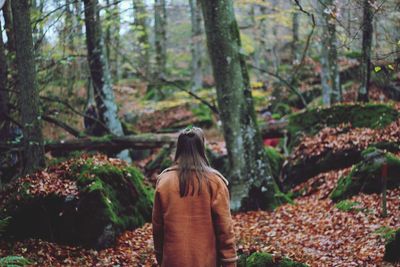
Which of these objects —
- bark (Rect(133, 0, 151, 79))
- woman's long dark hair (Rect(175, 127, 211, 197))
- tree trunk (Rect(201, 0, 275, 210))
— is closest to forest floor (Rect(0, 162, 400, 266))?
tree trunk (Rect(201, 0, 275, 210))

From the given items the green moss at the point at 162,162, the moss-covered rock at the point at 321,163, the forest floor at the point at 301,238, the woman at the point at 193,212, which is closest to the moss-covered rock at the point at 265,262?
the forest floor at the point at 301,238

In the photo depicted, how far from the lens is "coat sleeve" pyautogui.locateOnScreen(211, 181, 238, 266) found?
3.72 m

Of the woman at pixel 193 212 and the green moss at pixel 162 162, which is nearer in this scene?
the woman at pixel 193 212

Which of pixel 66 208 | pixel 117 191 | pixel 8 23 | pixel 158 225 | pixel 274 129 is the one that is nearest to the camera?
pixel 158 225

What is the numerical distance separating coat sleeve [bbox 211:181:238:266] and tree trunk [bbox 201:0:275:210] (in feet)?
23.5

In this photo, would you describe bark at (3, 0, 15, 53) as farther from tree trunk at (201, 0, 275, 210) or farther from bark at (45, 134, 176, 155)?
tree trunk at (201, 0, 275, 210)

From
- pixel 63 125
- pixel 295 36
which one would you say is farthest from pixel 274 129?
pixel 295 36

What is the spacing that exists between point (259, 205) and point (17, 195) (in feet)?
19.1

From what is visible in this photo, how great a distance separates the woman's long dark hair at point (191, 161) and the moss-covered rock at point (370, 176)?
678 centimetres

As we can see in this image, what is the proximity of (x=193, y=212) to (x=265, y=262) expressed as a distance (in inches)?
83.6

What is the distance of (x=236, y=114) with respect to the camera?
35.6 ft

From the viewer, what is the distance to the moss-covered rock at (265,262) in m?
5.29

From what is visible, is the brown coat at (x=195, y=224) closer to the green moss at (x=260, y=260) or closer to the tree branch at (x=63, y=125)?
the green moss at (x=260, y=260)

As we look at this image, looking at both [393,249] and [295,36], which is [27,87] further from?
[295,36]
